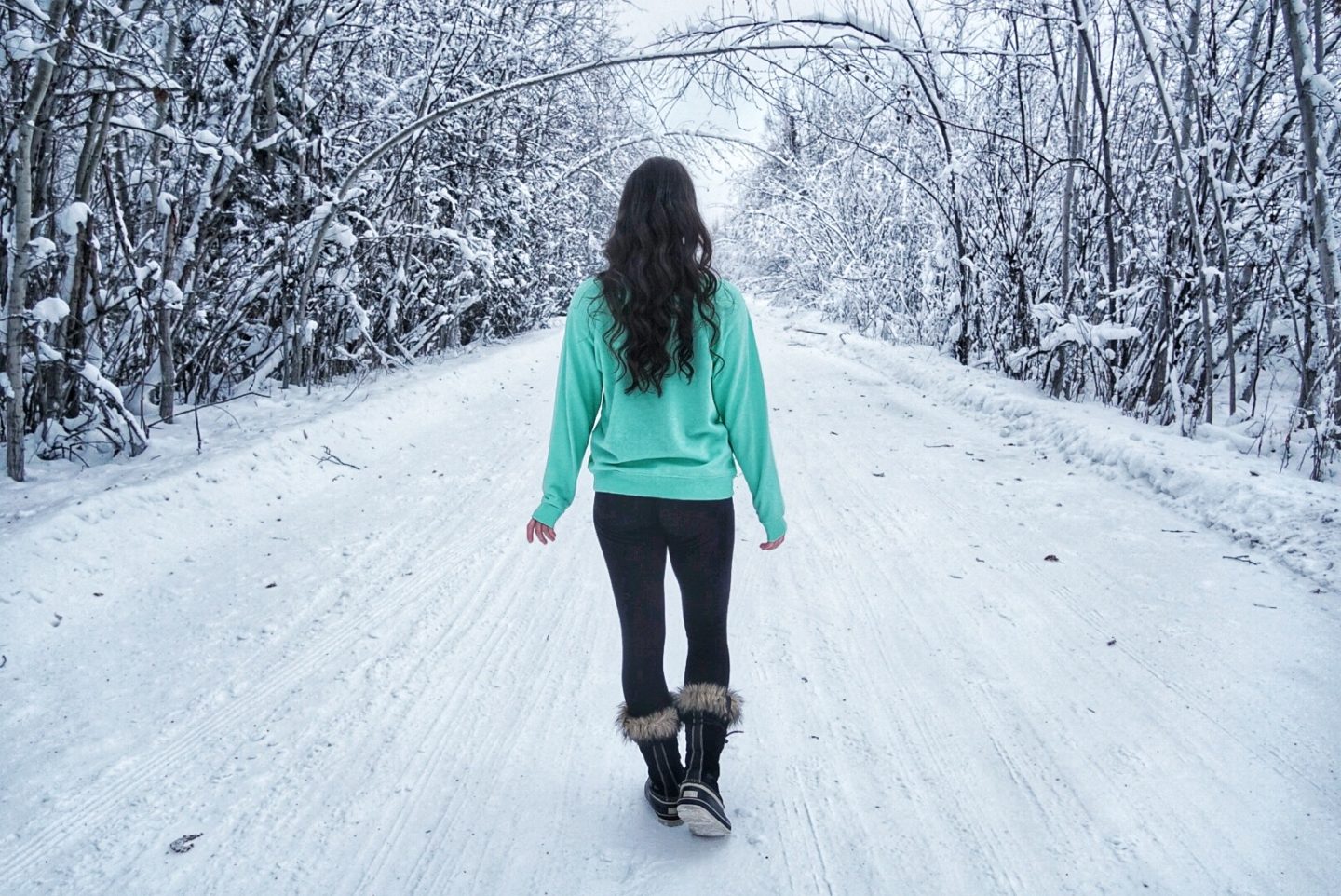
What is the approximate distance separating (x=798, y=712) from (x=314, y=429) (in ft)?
14.8

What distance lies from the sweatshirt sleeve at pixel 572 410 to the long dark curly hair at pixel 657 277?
0.10 m

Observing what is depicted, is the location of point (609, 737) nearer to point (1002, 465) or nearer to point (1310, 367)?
point (1002, 465)

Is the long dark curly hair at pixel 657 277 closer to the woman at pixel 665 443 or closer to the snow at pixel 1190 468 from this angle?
the woman at pixel 665 443

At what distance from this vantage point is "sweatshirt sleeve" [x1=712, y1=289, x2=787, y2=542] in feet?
6.34

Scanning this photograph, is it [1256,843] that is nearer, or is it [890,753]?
[1256,843]

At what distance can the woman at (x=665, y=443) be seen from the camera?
6.13 feet

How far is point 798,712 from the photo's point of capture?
2678 mm

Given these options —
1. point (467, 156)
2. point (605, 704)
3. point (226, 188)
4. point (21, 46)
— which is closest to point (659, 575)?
point (605, 704)

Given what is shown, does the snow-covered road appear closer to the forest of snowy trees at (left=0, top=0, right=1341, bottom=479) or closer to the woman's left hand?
the woman's left hand

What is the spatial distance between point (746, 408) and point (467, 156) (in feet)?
33.6

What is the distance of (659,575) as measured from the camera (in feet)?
6.66

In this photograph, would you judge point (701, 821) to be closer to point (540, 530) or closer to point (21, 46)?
point (540, 530)

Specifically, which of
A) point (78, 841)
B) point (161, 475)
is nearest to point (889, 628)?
point (78, 841)

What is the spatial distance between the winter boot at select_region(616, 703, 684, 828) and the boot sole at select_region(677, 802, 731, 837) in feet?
0.25
